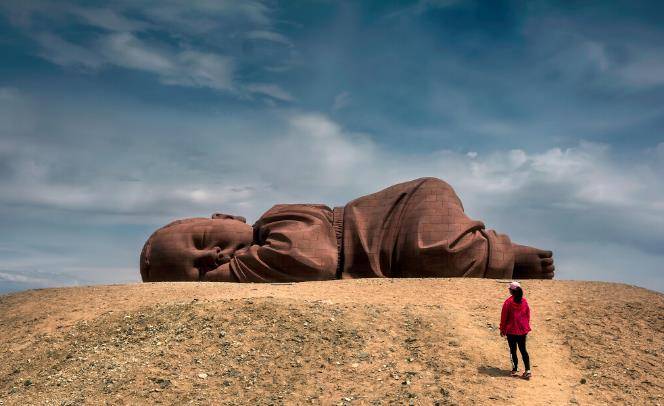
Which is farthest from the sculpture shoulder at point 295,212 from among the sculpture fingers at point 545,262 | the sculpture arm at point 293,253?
the sculpture fingers at point 545,262

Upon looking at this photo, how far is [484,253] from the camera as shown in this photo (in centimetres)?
1515

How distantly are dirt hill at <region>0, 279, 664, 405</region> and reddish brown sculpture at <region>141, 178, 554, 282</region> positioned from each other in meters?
1.64

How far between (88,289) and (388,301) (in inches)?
293

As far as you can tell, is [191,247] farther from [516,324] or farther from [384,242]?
[516,324]

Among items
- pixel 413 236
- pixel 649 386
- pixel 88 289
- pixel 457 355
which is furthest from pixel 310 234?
pixel 649 386

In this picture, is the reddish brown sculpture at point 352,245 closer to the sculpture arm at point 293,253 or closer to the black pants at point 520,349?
the sculpture arm at point 293,253

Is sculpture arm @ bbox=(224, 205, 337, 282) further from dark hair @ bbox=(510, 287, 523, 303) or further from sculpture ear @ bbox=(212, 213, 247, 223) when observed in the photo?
dark hair @ bbox=(510, 287, 523, 303)

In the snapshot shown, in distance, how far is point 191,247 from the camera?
1705 cm

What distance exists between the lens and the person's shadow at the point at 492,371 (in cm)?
954

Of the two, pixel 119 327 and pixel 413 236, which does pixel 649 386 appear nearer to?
pixel 413 236

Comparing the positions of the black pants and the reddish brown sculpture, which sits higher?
the reddish brown sculpture

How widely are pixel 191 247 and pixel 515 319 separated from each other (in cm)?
1001

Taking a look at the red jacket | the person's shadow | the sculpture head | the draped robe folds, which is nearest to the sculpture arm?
the draped robe folds

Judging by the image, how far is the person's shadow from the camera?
9.54 m
